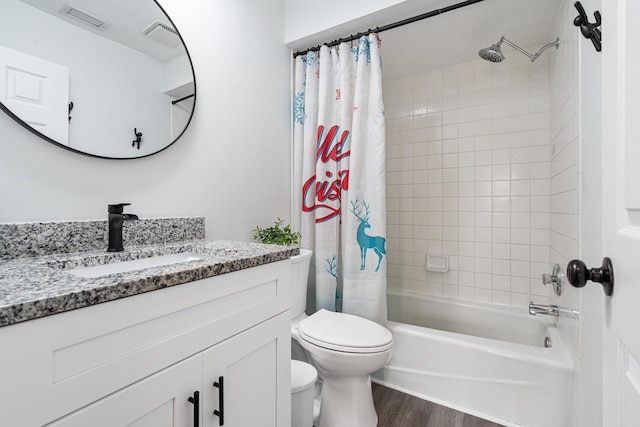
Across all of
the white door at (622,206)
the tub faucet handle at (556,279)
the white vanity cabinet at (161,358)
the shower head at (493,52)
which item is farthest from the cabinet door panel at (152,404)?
the shower head at (493,52)

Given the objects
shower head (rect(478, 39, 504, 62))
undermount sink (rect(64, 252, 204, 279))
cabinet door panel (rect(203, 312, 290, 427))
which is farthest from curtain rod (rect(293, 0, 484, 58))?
cabinet door panel (rect(203, 312, 290, 427))

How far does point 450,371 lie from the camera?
1590mm

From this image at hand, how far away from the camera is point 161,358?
64cm

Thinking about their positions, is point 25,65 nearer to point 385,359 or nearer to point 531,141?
point 385,359

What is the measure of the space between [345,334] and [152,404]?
2.92 ft

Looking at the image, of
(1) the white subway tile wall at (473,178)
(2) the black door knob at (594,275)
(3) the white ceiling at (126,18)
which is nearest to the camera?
(2) the black door knob at (594,275)

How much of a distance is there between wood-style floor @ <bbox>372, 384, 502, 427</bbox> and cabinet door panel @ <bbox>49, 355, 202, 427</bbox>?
1.13 meters

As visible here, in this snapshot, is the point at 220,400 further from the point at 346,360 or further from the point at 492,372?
the point at 492,372

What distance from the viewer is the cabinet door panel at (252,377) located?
0.75 metres

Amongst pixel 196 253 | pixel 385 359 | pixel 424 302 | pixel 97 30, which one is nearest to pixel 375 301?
pixel 385 359

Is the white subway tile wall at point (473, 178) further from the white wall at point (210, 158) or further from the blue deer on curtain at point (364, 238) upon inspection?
the white wall at point (210, 158)

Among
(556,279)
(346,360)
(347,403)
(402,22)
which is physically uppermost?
(402,22)

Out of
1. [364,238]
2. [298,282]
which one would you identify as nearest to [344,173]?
[364,238]

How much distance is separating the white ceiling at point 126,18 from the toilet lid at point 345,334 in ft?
4.55
